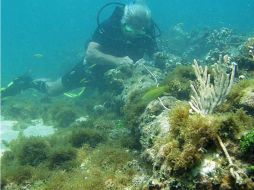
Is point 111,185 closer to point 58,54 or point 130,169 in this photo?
point 130,169

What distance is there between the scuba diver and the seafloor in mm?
1252

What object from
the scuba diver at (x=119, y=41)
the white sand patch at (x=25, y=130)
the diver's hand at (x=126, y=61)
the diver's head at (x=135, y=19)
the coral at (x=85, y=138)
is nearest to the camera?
the coral at (x=85, y=138)

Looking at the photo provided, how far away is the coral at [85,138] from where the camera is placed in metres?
8.12

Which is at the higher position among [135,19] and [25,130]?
[135,19]

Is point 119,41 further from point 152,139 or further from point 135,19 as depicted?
point 152,139

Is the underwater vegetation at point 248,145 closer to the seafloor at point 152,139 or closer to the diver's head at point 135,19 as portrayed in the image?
the seafloor at point 152,139

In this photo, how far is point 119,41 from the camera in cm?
1440

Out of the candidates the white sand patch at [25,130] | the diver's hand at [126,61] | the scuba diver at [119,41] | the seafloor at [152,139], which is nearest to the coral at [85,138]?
the seafloor at [152,139]

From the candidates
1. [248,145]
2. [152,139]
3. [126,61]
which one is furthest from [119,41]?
[248,145]

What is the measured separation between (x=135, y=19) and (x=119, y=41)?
1.52 m

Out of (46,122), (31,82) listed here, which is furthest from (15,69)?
(46,122)

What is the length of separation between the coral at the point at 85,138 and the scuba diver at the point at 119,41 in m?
5.88

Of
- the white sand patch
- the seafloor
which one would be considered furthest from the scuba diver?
the white sand patch

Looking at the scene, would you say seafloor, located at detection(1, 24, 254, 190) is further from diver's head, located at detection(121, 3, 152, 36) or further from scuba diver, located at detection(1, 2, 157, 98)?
diver's head, located at detection(121, 3, 152, 36)
